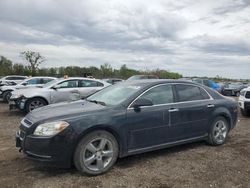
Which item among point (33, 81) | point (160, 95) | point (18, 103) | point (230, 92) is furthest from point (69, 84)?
point (230, 92)

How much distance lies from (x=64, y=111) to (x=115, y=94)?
1.19m

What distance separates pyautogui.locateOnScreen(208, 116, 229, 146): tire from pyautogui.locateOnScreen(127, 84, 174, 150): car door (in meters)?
1.32

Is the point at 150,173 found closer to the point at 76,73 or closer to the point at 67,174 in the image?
the point at 67,174

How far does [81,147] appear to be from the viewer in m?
4.52

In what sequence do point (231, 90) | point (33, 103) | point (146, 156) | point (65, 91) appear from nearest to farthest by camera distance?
1. point (146, 156)
2. point (33, 103)
3. point (65, 91)
4. point (231, 90)

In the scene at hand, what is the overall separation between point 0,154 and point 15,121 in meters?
4.08

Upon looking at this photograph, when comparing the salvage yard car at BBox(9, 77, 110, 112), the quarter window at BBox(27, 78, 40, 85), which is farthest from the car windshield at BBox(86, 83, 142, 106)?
the quarter window at BBox(27, 78, 40, 85)

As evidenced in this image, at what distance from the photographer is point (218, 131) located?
6488 mm

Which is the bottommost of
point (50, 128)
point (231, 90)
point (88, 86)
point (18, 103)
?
point (231, 90)

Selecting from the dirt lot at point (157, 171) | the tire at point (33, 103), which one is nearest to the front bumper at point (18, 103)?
the tire at point (33, 103)

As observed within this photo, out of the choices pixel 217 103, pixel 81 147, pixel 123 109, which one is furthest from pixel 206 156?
pixel 81 147

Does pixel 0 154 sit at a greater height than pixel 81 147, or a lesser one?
lesser

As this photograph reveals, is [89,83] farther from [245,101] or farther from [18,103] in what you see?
[245,101]

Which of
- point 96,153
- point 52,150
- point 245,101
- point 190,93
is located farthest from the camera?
point 245,101
